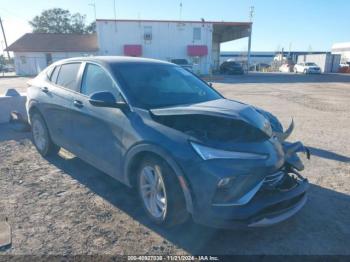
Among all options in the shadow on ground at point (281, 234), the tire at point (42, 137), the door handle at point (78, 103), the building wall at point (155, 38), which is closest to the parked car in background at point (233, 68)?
the building wall at point (155, 38)

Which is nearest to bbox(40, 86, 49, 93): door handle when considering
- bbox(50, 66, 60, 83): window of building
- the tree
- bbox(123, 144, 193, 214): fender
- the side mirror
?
bbox(50, 66, 60, 83): window of building

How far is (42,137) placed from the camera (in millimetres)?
5414

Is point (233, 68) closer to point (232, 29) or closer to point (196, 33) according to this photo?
point (232, 29)

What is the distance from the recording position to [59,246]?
3.02 metres

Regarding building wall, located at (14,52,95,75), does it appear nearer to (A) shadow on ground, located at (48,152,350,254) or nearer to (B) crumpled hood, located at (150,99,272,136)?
(B) crumpled hood, located at (150,99,272,136)

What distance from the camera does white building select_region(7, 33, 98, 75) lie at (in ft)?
118

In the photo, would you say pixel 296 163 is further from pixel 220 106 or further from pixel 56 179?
pixel 56 179

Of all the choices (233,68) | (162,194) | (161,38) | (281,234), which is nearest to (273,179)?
(281,234)

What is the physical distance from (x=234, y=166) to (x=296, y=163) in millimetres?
1195

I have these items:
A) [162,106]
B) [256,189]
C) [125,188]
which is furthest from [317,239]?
[125,188]

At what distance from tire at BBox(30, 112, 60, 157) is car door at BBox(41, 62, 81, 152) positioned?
0.23 m

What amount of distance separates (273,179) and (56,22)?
233ft

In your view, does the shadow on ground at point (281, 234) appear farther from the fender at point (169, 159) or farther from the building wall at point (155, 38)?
the building wall at point (155, 38)

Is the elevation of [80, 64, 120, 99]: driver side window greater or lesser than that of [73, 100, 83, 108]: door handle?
greater
